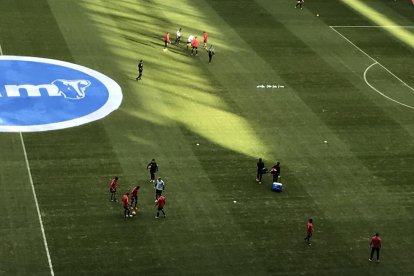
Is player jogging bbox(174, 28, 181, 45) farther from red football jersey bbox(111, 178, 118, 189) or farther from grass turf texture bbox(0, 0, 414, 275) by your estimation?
red football jersey bbox(111, 178, 118, 189)

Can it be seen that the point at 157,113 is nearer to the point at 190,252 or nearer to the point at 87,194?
the point at 87,194

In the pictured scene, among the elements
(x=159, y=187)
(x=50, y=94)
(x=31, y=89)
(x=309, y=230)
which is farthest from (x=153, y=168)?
(x=31, y=89)

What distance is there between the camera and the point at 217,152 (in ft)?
174

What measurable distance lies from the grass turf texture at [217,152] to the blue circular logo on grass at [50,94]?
1.16 meters

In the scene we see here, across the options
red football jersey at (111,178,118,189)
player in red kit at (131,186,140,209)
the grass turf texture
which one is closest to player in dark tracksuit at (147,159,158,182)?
the grass turf texture

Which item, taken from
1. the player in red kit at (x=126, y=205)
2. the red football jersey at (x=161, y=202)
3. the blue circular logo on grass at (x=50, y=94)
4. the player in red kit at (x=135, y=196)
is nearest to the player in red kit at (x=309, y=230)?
the red football jersey at (x=161, y=202)

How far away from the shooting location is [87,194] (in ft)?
155

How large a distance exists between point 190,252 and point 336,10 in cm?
4553

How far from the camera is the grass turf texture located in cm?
4284

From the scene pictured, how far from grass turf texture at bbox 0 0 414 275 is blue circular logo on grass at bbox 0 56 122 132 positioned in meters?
1.16

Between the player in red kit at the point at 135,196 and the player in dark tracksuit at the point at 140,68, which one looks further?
the player in dark tracksuit at the point at 140,68

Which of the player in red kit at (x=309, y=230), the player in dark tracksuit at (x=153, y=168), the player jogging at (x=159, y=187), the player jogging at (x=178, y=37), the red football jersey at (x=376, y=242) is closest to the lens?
the red football jersey at (x=376, y=242)

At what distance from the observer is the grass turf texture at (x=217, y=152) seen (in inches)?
1687

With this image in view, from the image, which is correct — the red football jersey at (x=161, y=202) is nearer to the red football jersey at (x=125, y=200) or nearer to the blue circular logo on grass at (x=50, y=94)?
the red football jersey at (x=125, y=200)
